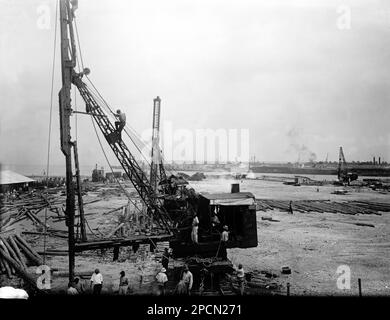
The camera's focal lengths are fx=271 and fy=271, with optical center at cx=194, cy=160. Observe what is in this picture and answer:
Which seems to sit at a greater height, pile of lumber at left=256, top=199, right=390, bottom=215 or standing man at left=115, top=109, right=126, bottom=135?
standing man at left=115, top=109, right=126, bottom=135

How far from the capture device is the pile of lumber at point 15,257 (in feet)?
38.2

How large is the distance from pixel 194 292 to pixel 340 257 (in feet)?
31.8

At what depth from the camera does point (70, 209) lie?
35.4 ft

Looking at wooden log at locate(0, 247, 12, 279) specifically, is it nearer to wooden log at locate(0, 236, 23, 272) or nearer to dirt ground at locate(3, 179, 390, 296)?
wooden log at locate(0, 236, 23, 272)

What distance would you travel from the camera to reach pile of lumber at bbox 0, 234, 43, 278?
1164cm

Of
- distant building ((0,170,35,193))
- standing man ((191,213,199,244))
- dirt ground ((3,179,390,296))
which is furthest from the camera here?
distant building ((0,170,35,193))

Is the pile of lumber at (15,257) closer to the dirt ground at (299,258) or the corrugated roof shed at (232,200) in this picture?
the dirt ground at (299,258)

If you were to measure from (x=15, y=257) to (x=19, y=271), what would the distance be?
2.03m

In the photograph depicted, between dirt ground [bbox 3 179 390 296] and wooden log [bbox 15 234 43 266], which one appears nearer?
dirt ground [bbox 3 179 390 296]

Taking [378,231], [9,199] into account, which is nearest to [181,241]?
[378,231]

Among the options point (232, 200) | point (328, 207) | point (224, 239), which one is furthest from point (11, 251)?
point (328, 207)

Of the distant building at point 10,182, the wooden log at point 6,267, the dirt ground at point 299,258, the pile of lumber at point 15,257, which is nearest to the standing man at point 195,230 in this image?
the dirt ground at point 299,258

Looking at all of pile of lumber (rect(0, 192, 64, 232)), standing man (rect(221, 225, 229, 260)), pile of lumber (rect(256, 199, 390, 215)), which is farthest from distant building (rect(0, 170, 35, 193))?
pile of lumber (rect(256, 199, 390, 215))
